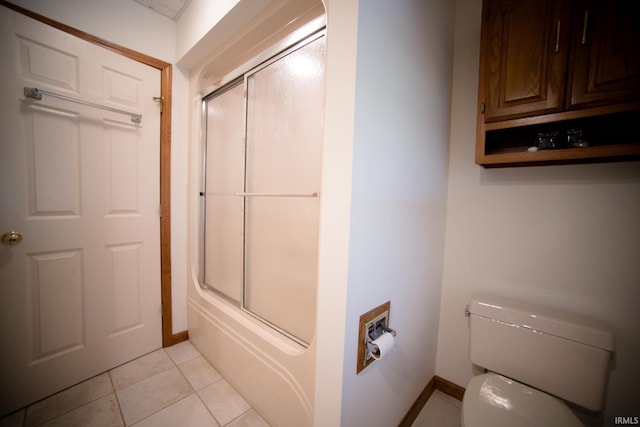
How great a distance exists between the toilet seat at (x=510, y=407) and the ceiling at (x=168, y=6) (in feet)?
9.64

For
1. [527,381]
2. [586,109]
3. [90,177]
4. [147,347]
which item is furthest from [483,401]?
[90,177]

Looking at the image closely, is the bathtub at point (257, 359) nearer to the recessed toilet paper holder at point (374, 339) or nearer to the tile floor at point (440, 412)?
the recessed toilet paper holder at point (374, 339)

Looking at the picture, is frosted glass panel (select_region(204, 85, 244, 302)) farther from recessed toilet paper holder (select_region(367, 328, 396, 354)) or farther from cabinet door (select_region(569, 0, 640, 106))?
cabinet door (select_region(569, 0, 640, 106))

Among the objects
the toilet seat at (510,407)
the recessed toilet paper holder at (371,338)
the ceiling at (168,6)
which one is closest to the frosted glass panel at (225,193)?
the ceiling at (168,6)

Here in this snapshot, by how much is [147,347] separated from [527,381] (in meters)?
2.51

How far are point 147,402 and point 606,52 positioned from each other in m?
2.87

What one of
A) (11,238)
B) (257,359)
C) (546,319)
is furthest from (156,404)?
(546,319)

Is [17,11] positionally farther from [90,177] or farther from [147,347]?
[147,347]

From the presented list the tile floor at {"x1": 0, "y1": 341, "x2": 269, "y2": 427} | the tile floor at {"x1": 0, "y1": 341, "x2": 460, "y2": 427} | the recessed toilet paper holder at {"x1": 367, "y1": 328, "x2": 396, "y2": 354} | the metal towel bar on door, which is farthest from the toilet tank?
the metal towel bar on door

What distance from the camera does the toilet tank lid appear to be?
38.4 inches

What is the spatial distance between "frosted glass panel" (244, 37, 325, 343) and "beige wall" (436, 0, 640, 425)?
100 centimetres

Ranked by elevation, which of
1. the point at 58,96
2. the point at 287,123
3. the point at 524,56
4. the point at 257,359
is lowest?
the point at 257,359

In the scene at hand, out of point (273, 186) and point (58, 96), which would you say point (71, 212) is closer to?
point (58, 96)

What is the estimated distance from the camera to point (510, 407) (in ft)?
3.18
